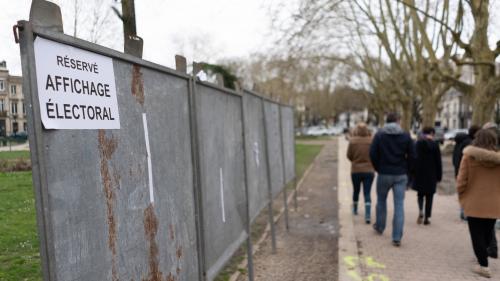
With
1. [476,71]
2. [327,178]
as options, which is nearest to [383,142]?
[327,178]

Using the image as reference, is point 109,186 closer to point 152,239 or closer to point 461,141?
point 152,239

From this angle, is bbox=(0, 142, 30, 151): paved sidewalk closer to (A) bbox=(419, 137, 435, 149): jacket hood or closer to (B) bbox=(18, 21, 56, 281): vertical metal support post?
(B) bbox=(18, 21, 56, 281): vertical metal support post

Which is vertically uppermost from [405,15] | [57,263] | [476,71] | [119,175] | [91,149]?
[405,15]

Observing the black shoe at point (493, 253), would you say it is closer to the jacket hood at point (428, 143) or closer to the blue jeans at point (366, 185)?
the jacket hood at point (428, 143)

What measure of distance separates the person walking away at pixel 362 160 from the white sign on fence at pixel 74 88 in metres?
6.49

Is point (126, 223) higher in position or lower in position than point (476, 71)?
lower

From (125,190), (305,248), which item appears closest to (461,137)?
(305,248)

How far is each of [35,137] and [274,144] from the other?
19.1ft

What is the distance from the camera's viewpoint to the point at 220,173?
377 cm

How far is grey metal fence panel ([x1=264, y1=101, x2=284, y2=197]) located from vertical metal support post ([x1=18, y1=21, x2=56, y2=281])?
4964 mm

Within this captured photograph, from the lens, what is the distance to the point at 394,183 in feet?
21.5

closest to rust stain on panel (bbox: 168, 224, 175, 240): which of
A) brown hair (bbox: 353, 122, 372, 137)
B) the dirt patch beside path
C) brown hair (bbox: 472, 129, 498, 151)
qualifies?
the dirt patch beside path

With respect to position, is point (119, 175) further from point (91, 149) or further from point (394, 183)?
point (394, 183)

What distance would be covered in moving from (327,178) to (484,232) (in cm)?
1048
